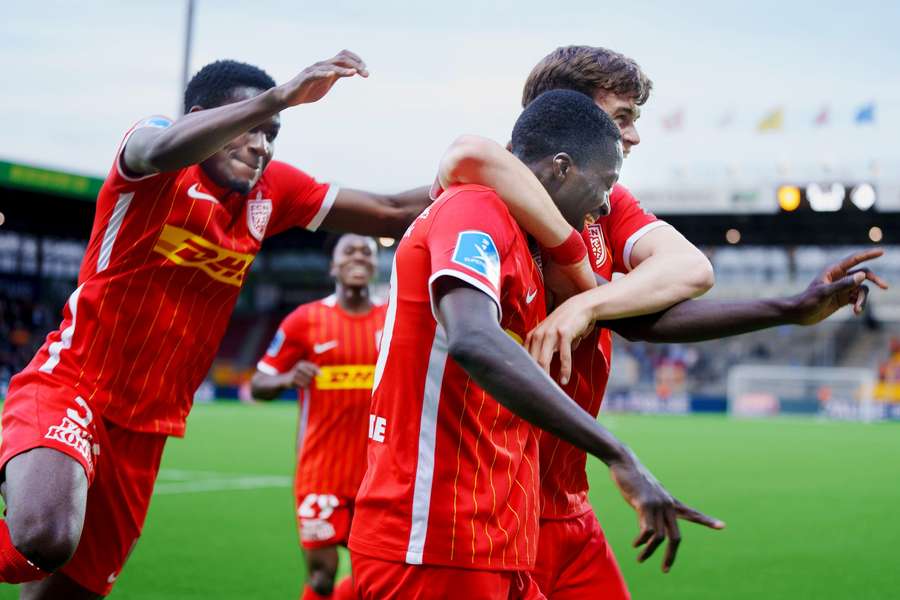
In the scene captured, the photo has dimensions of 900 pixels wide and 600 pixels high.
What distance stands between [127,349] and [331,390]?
3.10 m

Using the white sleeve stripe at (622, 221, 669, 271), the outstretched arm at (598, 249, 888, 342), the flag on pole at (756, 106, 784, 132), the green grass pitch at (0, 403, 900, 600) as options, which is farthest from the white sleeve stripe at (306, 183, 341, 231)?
the flag on pole at (756, 106, 784, 132)

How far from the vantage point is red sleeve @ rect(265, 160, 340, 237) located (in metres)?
4.55

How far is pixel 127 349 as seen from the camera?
4.16 metres

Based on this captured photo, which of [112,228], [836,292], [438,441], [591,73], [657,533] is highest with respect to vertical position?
[591,73]

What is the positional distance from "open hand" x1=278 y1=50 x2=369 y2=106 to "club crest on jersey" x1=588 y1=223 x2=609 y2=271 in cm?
90

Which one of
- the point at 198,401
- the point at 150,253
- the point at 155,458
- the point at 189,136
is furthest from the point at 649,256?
the point at 198,401

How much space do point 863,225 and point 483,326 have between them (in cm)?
→ 3890

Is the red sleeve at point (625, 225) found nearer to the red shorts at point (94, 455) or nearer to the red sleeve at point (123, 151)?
the red sleeve at point (123, 151)

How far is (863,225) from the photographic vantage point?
1518 inches

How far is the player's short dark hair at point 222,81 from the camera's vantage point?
167 inches

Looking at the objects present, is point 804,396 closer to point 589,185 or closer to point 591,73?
point 591,73

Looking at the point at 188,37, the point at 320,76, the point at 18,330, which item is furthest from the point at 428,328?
the point at 18,330

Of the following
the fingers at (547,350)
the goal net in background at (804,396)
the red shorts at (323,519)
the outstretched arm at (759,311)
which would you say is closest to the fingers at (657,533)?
the fingers at (547,350)

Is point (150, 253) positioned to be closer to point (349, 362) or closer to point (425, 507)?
point (425, 507)
